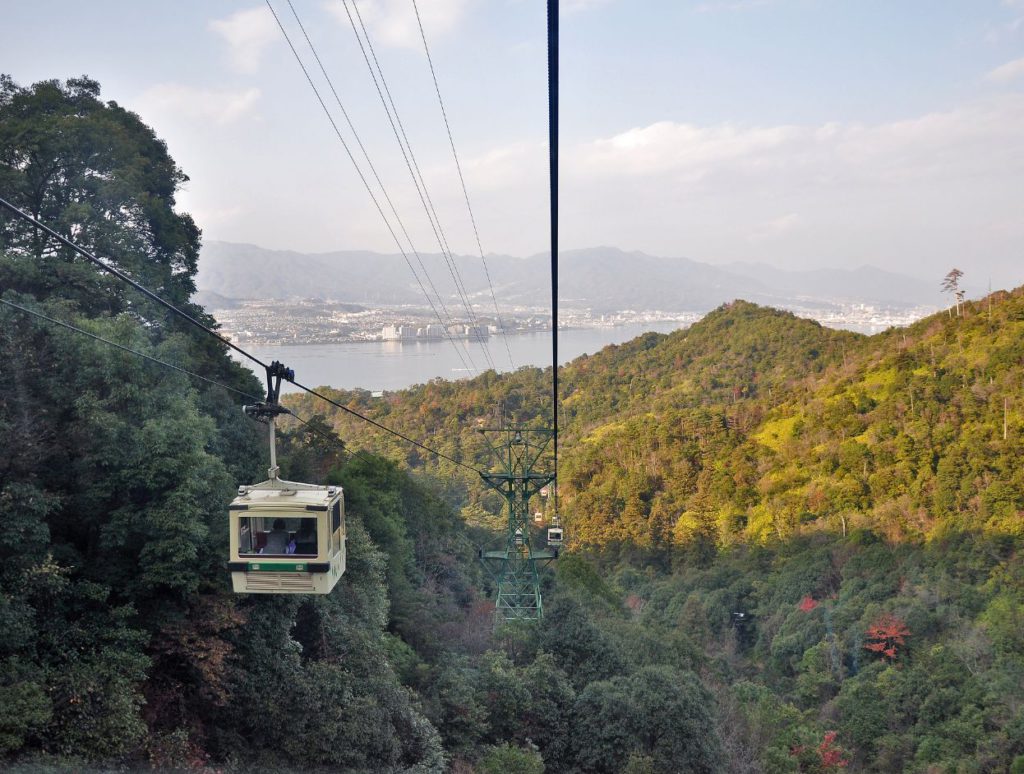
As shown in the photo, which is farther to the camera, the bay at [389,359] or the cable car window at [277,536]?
the bay at [389,359]

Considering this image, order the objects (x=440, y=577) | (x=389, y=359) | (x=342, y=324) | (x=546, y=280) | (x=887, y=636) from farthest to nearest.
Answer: (x=546, y=280), (x=389, y=359), (x=342, y=324), (x=440, y=577), (x=887, y=636)

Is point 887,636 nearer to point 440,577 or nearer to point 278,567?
point 440,577

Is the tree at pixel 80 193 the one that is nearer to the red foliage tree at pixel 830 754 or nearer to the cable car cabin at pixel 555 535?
the cable car cabin at pixel 555 535

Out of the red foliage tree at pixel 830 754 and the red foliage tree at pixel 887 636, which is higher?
the red foliage tree at pixel 887 636

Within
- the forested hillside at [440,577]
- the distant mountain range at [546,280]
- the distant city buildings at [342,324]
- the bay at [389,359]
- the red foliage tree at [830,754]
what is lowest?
the red foliage tree at [830,754]

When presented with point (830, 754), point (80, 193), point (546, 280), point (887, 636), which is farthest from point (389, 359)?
point (830, 754)

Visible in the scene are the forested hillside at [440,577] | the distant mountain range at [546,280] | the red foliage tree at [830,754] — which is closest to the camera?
the forested hillside at [440,577]

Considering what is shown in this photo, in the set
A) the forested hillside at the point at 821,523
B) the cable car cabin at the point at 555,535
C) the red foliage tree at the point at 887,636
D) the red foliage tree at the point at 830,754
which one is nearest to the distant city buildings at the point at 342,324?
the forested hillside at the point at 821,523
